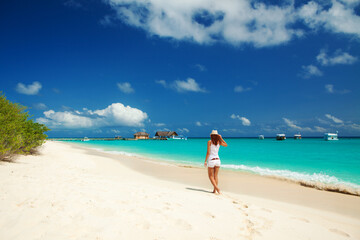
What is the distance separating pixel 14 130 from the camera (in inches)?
397

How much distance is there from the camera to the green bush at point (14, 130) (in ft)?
30.0

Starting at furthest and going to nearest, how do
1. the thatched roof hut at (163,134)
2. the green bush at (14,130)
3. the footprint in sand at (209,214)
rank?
the thatched roof hut at (163,134) < the green bush at (14,130) < the footprint in sand at (209,214)

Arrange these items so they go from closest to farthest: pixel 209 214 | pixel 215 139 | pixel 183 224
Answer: pixel 183 224
pixel 209 214
pixel 215 139

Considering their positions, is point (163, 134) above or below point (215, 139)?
above

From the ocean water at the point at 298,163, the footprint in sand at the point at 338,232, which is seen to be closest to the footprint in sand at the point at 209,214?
the footprint in sand at the point at 338,232

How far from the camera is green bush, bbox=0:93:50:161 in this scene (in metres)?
9.14

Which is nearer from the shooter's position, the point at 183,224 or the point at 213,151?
the point at 183,224

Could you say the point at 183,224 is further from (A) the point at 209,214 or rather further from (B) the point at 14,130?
(B) the point at 14,130

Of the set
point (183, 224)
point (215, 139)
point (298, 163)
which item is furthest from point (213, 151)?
point (298, 163)

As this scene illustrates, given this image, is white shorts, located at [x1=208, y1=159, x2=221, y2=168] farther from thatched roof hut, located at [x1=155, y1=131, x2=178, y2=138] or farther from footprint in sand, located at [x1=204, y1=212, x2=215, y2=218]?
thatched roof hut, located at [x1=155, y1=131, x2=178, y2=138]

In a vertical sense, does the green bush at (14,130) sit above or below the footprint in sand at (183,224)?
above

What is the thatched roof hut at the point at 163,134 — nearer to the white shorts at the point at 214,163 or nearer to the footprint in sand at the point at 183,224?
the white shorts at the point at 214,163

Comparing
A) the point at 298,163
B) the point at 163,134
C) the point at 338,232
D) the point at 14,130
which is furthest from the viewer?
the point at 163,134

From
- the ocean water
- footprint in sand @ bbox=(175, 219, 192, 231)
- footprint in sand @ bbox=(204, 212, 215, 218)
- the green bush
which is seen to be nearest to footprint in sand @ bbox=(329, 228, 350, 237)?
footprint in sand @ bbox=(204, 212, 215, 218)
